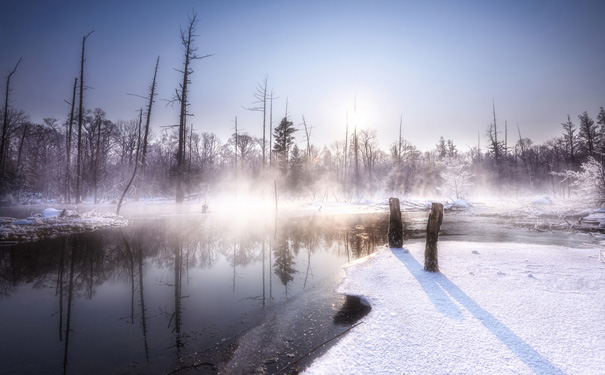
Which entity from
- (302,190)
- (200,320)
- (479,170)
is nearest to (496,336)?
(200,320)

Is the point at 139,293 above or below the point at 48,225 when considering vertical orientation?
below

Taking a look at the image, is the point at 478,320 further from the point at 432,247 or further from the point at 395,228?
the point at 395,228

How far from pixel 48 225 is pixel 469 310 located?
15327 millimetres

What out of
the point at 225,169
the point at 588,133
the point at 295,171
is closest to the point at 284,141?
the point at 295,171

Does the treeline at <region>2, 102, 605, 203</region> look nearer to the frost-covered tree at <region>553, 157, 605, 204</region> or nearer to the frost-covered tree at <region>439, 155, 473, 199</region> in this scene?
the frost-covered tree at <region>439, 155, 473, 199</region>

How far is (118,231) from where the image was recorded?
35.8 ft

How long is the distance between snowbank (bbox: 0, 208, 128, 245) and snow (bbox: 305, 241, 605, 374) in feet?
38.7

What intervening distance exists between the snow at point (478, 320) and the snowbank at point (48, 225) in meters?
11.8

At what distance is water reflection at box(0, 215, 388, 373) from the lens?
2951 millimetres

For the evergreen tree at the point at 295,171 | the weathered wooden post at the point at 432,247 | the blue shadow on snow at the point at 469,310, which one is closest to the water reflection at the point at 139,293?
the blue shadow on snow at the point at 469,310

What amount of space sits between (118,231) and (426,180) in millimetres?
47349

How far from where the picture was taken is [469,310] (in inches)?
150

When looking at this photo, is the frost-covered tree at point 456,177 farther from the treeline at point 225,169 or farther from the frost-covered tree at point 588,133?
the frost-covered tree at point 588,133

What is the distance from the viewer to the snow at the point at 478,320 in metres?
2.60
